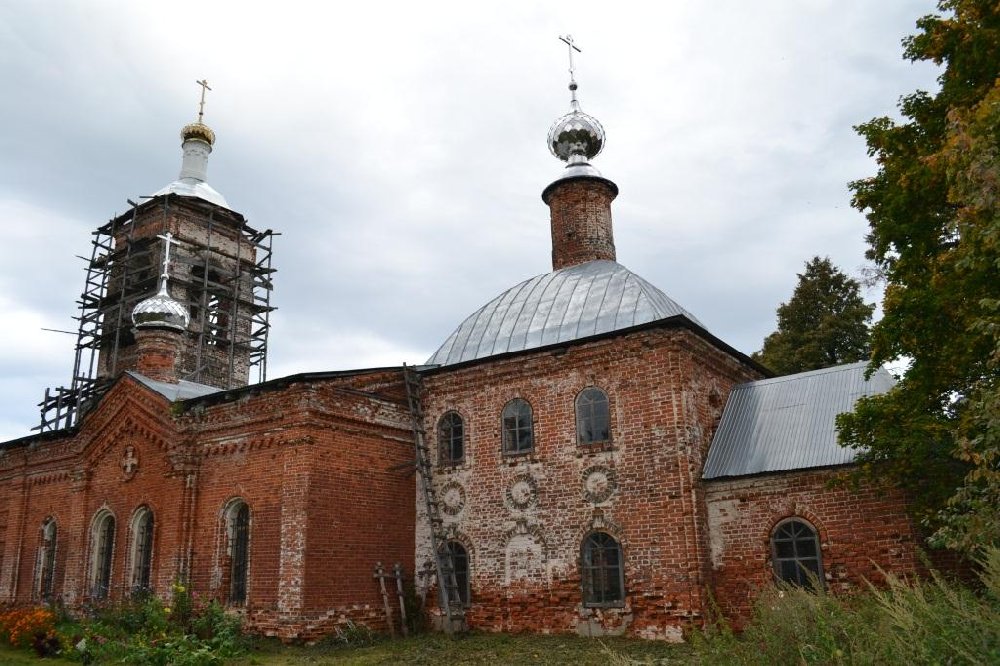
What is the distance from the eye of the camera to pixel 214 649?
11156mm

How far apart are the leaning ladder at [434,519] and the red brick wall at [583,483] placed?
0.66ft

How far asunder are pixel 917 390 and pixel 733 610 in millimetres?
4442

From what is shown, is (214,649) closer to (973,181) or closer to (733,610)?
(733,610)

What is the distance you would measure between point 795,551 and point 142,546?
451 inches

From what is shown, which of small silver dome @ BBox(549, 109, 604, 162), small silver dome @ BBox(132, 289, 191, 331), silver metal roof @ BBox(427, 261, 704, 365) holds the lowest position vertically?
silver metal roof @ BBox(427, 261, 704, 365)

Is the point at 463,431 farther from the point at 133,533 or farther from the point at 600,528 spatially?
the point at 133,533

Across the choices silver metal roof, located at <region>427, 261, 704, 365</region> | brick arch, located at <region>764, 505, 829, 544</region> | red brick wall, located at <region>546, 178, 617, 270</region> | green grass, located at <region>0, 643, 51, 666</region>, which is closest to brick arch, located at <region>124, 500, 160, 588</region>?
green grass, located at <region>0, 643, 51, 666</region>

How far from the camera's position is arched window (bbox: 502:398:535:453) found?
1323 centimetres

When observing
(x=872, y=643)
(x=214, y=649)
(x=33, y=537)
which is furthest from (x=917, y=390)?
(x=33, y=537)

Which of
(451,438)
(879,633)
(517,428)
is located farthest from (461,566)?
(879,633)

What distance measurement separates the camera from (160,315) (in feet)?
59.9

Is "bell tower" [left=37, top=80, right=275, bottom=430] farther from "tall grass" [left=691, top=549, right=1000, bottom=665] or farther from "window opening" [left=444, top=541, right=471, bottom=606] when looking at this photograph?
"tall grass" [left=691, top=549, right=1000, bottom=665]

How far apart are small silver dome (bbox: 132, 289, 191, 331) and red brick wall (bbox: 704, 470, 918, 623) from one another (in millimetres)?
12783

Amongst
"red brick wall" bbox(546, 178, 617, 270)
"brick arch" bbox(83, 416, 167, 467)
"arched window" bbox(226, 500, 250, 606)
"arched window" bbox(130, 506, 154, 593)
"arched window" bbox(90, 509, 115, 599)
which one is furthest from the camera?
"red brick wall" bbox(546, 178, 617, 270)
